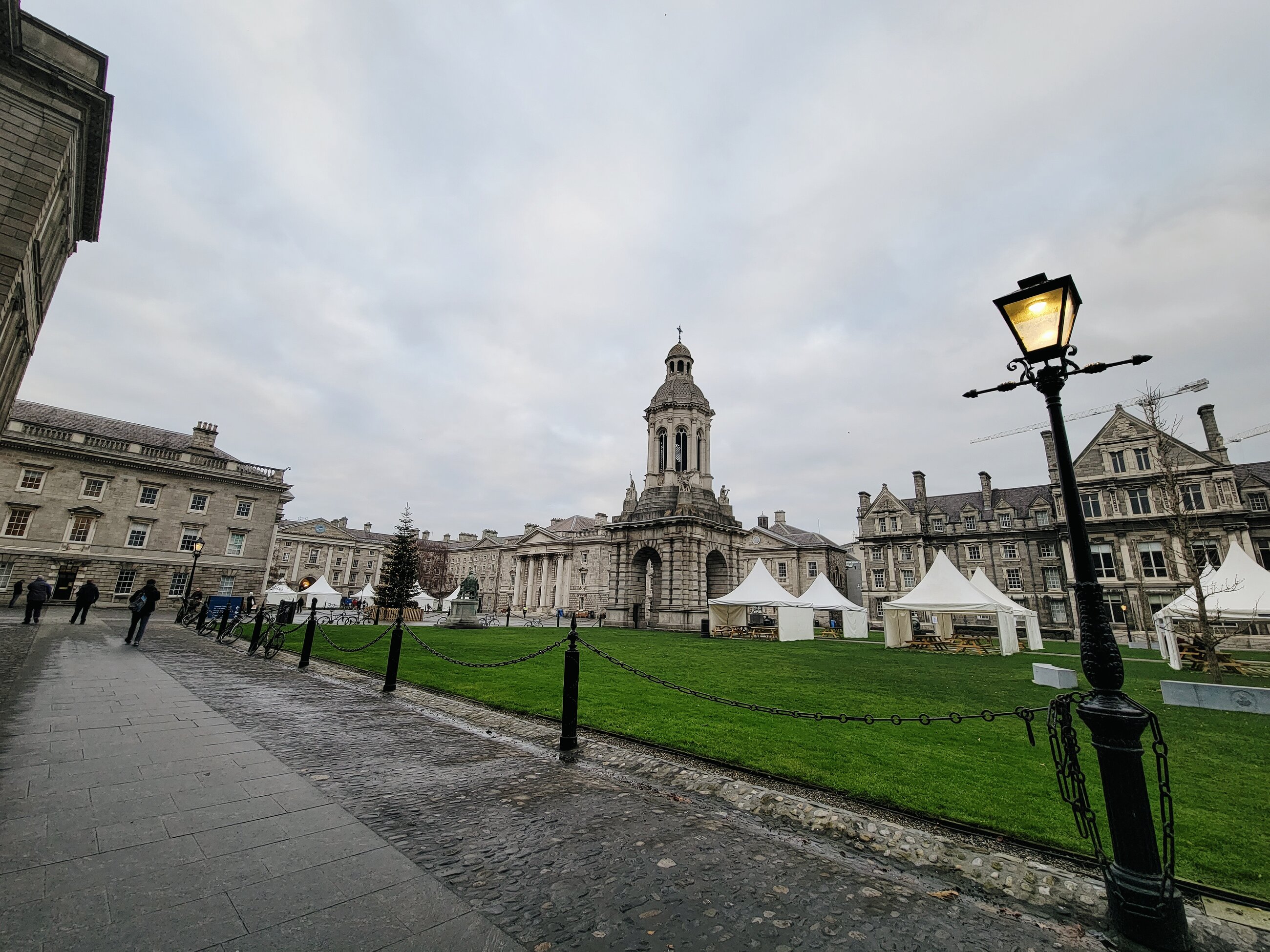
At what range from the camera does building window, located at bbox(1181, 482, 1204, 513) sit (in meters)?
35.4

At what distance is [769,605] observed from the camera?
27438mm

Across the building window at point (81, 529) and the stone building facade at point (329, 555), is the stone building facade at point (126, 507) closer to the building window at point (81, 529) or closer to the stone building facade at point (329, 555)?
the building window at point (81, 529)

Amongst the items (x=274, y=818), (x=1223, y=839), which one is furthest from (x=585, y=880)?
(x=1223, y=839)

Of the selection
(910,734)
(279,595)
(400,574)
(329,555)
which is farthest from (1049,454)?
(329,555)

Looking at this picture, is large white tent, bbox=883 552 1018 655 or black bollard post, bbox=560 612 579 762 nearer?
black bollard post, bbox=560 612 579 762

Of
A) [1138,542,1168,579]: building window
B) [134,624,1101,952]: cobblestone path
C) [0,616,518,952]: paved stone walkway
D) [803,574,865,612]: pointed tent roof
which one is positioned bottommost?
[134,624,1101,952]: cobblestone path

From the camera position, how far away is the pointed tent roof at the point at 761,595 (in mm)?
27641

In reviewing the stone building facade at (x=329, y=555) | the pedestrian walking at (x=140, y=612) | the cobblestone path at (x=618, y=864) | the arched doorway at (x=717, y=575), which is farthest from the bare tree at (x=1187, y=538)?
the stone building facade at (x=329, y=555)

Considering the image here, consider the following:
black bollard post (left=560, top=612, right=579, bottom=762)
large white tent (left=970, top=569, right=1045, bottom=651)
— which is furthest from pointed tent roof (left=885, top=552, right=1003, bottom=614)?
black bollard post (left=560, top=612, right=579, bottom=762)

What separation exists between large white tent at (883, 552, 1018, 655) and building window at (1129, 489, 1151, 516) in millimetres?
22727

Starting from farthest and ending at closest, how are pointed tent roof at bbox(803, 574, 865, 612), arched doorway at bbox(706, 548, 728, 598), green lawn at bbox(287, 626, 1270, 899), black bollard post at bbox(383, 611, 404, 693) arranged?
arched doorway at bbox(706, 548, 728, 598)
pointed tent roof at bbox(803, 574, 865, 612)
black bollard post at bbox(383, 611, 404, 693)
green lawn at bbox(287, 626, 1270, 899)

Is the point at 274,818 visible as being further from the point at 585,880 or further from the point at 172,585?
the point at 172,585

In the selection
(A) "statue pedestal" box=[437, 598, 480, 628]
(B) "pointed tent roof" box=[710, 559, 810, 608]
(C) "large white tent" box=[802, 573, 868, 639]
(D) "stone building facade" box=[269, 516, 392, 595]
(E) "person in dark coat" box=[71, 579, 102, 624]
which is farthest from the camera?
(D) "stone building facade" box=[269, 516, 392, 595]

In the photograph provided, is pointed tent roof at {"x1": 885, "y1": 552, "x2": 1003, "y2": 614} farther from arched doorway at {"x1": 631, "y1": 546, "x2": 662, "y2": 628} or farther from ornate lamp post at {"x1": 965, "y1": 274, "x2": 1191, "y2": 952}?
ornate lamp post at {"x1": 965, "y1": 274, "x2": 1191, "y2": 952}
